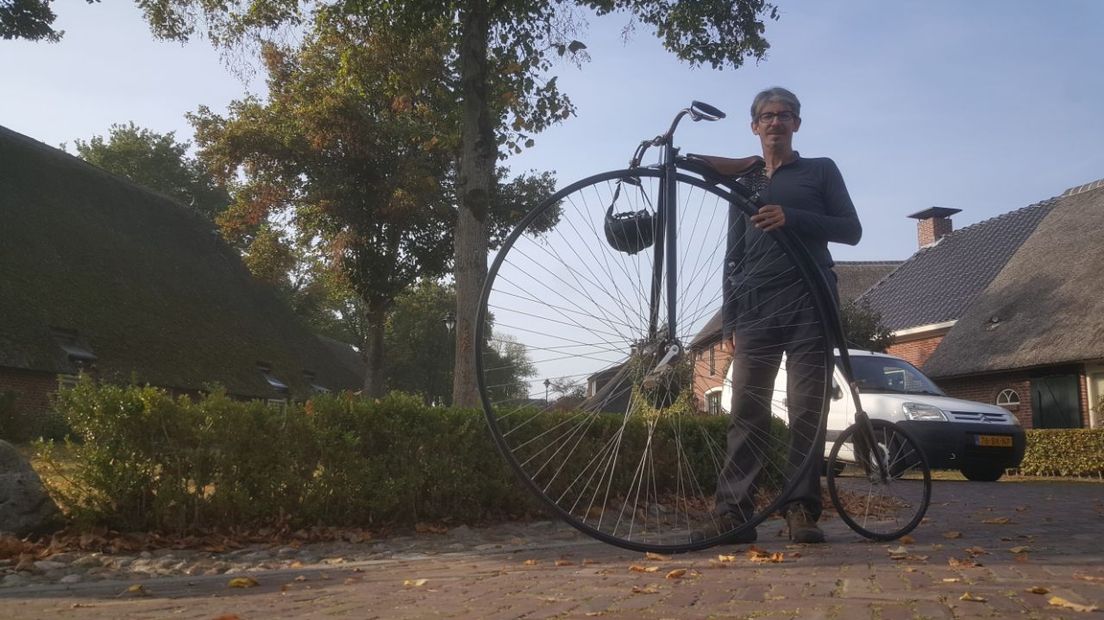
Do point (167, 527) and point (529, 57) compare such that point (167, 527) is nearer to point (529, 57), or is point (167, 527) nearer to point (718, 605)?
point (718, 605)

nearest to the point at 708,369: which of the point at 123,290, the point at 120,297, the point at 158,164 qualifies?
the point at 120,297

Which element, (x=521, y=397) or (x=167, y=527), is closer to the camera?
(x=521, y=397)

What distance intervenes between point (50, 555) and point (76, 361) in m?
19.1

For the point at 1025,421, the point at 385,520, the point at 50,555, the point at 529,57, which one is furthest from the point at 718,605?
the point at 1025,421

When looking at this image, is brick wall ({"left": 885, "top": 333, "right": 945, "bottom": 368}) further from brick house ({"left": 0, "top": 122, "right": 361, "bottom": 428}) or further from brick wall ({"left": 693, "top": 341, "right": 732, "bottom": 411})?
brick wall ({"left": 693, "top": 341, "right": 732, "bottom": 411})

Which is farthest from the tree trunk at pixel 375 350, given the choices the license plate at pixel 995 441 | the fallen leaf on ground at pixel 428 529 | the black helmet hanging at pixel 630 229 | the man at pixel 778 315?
the black helmet hanging at pixel 630 229

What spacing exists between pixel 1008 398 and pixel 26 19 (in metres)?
24.3

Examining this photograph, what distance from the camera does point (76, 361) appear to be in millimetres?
22016

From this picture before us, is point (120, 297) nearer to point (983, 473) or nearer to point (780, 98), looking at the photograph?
point (983, 473)

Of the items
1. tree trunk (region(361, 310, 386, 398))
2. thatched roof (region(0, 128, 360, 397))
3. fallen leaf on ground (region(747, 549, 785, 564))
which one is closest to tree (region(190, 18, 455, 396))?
tree trunk (region(361, 310, 386, 398))

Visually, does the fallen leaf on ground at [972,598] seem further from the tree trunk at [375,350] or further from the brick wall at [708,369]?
the tree trunk at [375,350]

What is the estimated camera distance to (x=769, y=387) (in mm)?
4281

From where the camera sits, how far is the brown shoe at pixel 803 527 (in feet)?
14.1

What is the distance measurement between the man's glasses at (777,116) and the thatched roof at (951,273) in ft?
77.2
